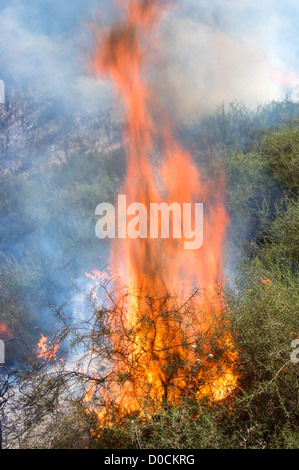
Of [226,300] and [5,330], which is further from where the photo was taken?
[5,330]

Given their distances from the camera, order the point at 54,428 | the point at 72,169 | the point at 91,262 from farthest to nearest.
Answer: the point at 72,169 < the point at 91,262 < the point at 54,428

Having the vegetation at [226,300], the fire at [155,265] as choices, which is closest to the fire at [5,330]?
the vegetation at [226,300]

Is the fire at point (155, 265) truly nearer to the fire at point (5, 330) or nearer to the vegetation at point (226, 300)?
the vegetation at point (226, 300)

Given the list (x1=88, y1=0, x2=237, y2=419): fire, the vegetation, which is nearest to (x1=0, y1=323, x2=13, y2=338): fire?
the vegetation

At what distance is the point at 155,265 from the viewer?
840 centimetres

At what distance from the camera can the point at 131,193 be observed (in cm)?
1045

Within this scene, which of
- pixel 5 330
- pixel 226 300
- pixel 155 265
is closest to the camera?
pixel 226 300

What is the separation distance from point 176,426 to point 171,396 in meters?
0.93

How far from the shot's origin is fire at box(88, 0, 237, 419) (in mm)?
5188

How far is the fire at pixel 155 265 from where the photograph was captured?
5.19m

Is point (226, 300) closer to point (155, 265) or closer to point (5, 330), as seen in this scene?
point (155, 265)

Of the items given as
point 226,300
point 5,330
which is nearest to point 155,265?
point 226,300

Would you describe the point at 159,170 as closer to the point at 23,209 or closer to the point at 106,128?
the point at 106,128
